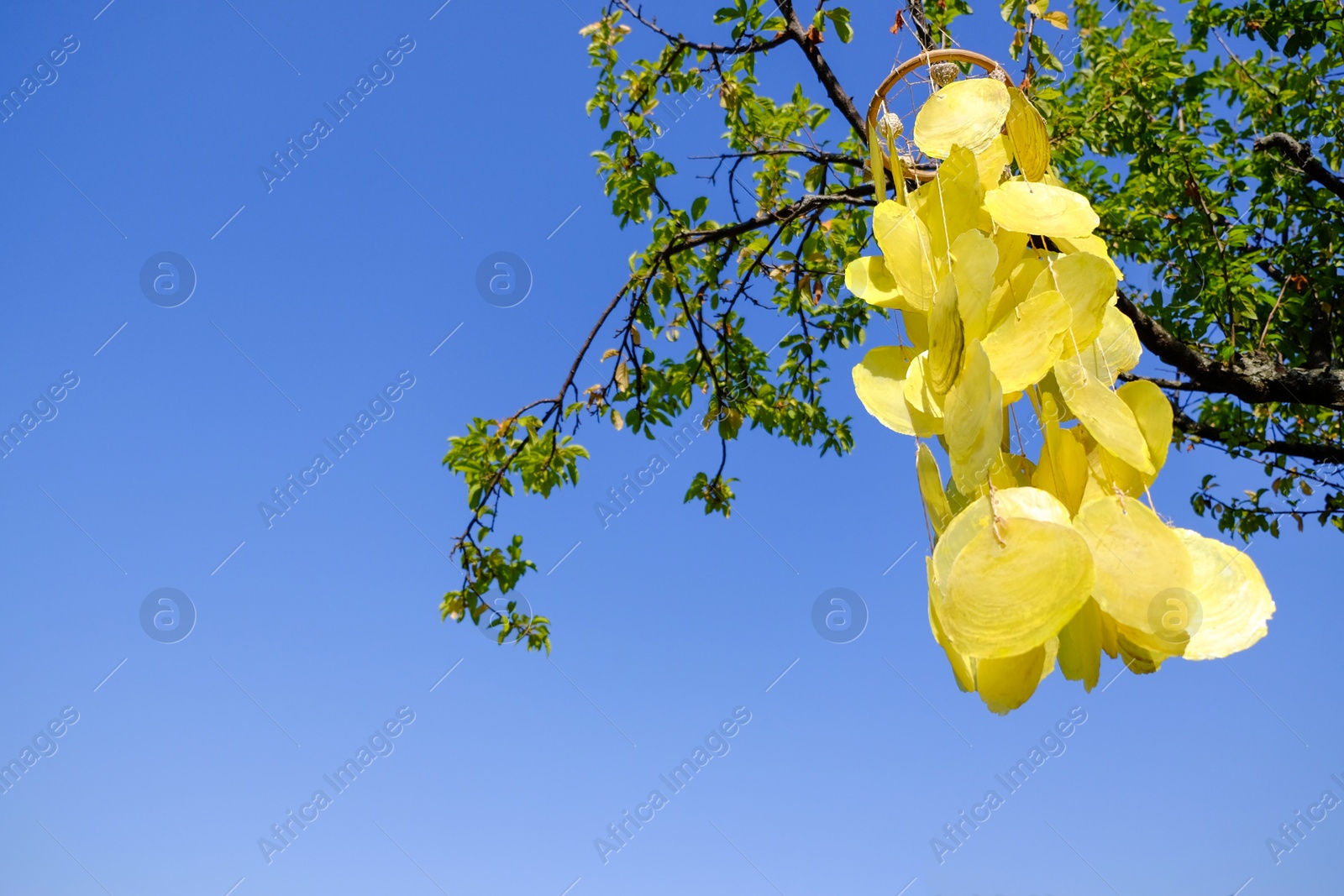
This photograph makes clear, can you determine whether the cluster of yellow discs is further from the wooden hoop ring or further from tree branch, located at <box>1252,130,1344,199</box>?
tree branch, located at <box>1252,130,1344,199</box>

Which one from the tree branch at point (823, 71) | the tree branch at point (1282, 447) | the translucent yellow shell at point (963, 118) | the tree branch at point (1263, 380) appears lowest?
the tree branch at point (1282, 447)

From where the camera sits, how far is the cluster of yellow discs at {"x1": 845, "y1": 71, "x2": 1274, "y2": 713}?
2.31 ft

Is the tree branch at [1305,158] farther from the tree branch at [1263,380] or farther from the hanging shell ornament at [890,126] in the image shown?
the hanging shell ornament at [890,126]

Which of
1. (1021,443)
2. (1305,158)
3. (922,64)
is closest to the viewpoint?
(1021,443)

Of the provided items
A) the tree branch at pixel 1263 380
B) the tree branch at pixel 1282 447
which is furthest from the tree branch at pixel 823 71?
the tree branch at pixel 1282 447

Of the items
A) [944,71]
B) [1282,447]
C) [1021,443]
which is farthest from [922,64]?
[1282,447]

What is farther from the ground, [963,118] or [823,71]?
[823,71]

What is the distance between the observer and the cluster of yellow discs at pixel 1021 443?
0.71m

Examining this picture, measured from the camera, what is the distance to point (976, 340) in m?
0.77

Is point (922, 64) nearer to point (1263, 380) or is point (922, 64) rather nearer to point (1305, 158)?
point (1263, 380)

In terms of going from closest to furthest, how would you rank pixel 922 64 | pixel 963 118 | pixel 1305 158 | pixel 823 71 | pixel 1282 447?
pixel 963 118 → pixel 922 64 → pixel 823 71 → pixel 1305 158 → pixel 1282 447

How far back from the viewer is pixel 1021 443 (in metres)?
0.86

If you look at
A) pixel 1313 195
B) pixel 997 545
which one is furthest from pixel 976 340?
pixel 1313 195

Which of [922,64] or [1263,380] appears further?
[1263,380]
